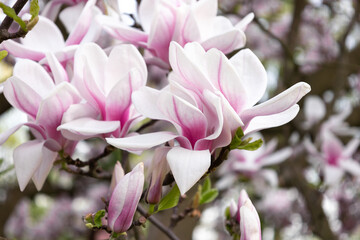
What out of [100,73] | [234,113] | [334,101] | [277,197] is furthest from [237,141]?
[277,197]

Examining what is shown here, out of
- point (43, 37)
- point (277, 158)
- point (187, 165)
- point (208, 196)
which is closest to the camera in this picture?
point (187, 165)

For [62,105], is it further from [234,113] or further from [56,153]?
[234,113]

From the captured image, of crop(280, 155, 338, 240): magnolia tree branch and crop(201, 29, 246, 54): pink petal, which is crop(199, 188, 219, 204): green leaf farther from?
crop(280, 155, 338, 240): magnolia tree branch

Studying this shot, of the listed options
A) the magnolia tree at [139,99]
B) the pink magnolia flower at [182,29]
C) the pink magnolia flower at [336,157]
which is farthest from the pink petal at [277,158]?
the pink magnolia flower at [182,29]

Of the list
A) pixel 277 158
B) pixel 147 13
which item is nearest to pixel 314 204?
pixel 277 158

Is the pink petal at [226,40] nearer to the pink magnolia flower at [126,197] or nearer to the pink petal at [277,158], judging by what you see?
the pink magnolia flower at [126,197]

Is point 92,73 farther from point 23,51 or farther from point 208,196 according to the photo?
point 208,196
